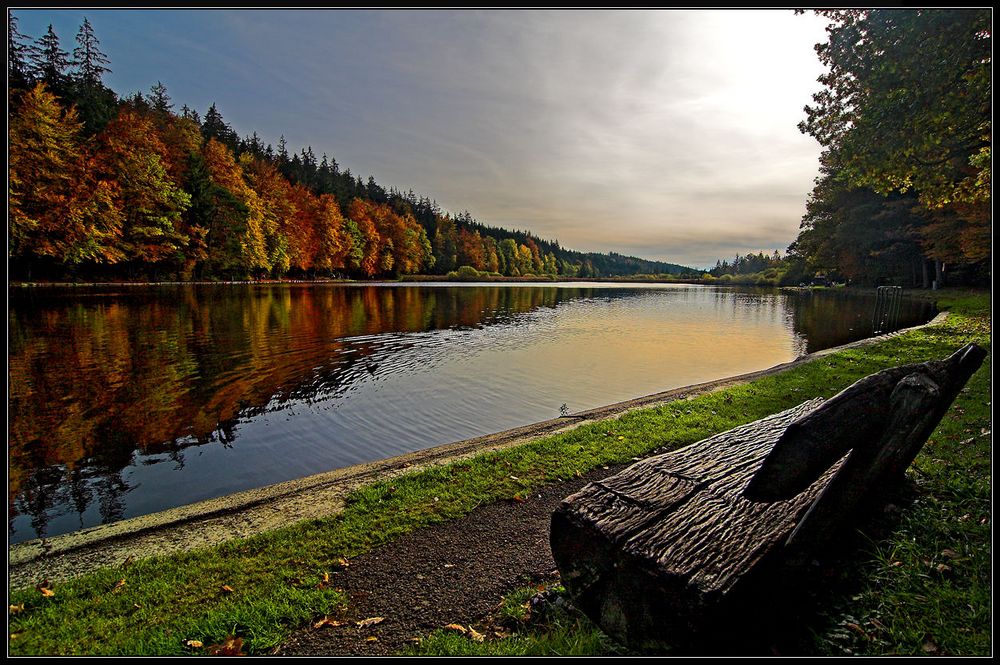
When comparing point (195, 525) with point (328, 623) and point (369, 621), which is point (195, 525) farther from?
point (369, 621)

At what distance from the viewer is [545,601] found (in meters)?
3.75

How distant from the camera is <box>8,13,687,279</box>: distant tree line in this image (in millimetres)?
35969

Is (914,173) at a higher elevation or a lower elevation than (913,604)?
higher

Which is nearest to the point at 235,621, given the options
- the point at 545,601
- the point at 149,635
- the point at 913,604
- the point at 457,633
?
the point at 149,635

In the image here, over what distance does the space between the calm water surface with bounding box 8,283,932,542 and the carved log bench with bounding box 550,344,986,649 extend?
20.7 feet

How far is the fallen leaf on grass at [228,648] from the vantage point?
330 centimetres

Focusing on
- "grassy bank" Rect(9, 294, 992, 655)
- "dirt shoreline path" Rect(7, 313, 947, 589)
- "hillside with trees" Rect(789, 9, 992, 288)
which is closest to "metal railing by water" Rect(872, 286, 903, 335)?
"hillside with trees" Rect(789, 9, 992, 288)

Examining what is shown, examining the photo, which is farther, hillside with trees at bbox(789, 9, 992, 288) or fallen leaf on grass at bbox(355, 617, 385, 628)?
hillside with trees at bbox(789, 9, 992, 288)

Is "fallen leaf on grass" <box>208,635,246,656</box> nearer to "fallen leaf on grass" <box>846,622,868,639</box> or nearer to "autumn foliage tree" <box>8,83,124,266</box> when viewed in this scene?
"fallen leaf on grass" <box>846,622,868,639</box>

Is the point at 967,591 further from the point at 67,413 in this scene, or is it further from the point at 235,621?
the point at 67,413

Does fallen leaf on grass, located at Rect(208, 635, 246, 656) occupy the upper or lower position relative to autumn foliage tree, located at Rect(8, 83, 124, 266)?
lower

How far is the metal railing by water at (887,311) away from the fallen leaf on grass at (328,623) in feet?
95.9

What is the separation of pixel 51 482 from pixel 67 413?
12.9ft

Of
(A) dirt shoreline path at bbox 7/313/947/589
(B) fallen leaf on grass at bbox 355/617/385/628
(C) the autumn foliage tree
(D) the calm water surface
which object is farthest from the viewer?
(C) the autumn foliage tree
